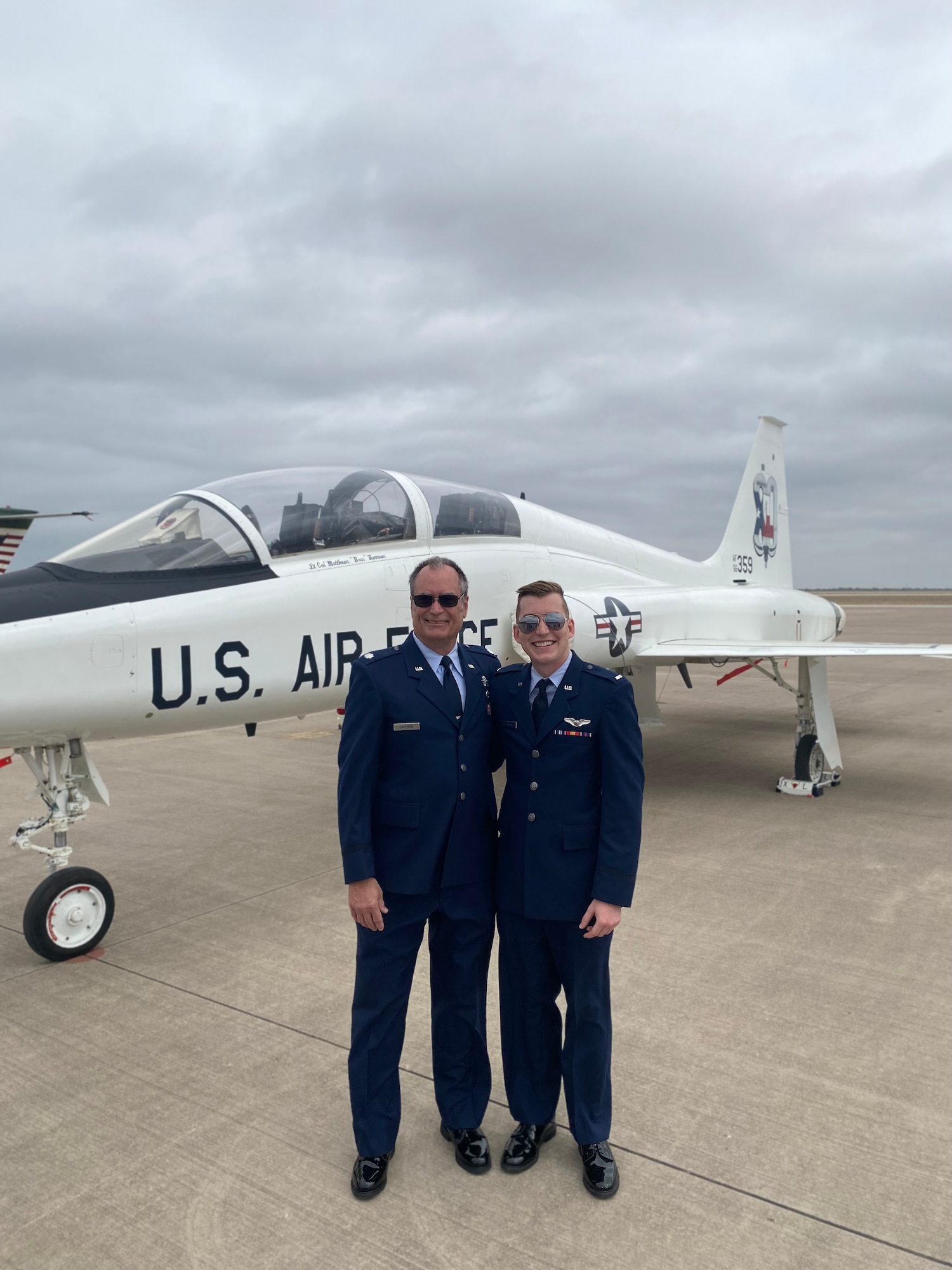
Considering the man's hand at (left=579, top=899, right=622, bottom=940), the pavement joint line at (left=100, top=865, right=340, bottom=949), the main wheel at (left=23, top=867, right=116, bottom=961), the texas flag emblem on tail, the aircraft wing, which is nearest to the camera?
the man's hand at (left=579, top=899, right=622, bottom=940)

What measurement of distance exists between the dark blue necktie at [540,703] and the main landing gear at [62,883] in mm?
2770

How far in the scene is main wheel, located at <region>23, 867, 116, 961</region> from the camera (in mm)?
4156

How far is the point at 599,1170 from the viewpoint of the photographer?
2.52m

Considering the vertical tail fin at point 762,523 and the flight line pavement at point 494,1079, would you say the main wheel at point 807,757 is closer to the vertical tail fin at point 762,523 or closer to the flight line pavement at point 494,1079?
the flight line pavement at point 494,1079

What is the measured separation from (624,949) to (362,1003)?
2031 mm

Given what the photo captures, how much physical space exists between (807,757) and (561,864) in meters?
6.03

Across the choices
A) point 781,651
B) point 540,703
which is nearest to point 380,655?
point 540,703

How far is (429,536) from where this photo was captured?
19.4ft

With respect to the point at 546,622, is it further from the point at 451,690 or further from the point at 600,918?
the point at 600,918

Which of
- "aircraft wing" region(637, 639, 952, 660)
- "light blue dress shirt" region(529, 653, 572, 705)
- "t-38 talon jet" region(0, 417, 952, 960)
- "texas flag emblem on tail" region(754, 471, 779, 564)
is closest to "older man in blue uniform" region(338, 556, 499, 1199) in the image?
"light blue dress shirt" region(529, 653, 572, 705)

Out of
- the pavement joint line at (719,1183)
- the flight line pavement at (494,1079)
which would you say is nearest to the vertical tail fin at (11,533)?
the flight line pavement at (494,1079)

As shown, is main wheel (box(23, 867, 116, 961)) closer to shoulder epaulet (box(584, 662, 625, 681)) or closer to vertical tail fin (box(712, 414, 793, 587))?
shoulder epaulet (box(584, 662, 625, 681))

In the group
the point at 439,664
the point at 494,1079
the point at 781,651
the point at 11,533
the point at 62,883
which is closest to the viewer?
the point at 439,664

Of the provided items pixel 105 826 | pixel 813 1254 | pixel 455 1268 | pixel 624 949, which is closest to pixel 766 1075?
pixel 813 1254
